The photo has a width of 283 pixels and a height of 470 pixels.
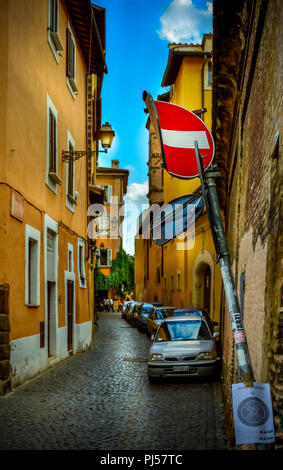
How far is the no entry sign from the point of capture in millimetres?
4719

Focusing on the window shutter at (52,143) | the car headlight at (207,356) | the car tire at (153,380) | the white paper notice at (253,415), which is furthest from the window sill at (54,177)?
the white paper notice at (253,415)

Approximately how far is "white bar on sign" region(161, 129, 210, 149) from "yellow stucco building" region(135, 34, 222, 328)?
16138 millimetres

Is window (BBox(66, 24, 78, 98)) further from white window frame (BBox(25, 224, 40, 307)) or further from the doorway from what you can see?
white window frame (BBox(25, 224, 40, 307))

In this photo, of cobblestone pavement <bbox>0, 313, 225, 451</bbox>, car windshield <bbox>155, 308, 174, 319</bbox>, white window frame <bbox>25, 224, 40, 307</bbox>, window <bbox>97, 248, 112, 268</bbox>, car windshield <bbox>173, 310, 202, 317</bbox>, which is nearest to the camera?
cobblestone pavement <bbox>0, 313, 225, 451</bbox>

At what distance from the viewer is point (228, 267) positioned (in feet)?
12.2

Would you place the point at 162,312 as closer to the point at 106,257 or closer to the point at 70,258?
the point at 70,258

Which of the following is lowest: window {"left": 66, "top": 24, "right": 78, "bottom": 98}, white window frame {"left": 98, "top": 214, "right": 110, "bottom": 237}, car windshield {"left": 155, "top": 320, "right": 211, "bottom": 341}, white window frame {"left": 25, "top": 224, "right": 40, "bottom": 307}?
car windshield {"left": 155, "top": 320, "right": 211, "bottom": 341}

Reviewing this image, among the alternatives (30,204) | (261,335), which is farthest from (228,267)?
(30,204)

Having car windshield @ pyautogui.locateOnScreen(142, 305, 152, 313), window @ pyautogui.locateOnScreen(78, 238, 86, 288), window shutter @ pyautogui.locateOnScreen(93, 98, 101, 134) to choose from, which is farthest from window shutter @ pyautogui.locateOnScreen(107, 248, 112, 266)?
window @ pyautogui.locateOnScreen(78, 238, 86, 288)

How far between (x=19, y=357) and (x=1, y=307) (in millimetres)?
1330

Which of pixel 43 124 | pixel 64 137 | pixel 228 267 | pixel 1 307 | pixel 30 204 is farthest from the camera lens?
pixel 64 137

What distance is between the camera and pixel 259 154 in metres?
6.70

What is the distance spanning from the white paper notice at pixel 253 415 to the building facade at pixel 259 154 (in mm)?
785

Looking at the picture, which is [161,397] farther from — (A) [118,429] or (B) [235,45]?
(B) [235,45]
